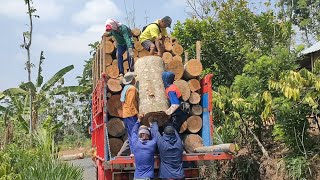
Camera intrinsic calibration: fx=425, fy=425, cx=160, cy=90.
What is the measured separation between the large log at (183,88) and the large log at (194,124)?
0.32 m

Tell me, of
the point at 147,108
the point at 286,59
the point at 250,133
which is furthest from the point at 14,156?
the point at 286,59

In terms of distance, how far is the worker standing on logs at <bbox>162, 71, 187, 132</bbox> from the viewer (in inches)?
239

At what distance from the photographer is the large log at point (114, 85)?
6.50m

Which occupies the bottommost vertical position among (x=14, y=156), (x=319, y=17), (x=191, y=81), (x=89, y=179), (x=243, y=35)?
(x=89, y=179)

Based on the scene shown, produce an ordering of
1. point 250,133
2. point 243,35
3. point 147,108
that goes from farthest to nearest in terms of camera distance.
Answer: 1. point 243,35
2. point 250,133
3. point 147,108

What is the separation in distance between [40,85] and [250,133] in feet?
29.3

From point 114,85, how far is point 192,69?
1.28m

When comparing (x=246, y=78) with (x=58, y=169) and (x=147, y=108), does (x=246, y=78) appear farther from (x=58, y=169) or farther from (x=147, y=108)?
(x=58, y=169)

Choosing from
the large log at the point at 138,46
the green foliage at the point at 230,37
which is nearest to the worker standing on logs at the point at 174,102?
the large log at the point at 138,46

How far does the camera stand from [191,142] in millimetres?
6508

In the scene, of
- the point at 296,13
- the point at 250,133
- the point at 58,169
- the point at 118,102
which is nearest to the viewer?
the point at 118,102

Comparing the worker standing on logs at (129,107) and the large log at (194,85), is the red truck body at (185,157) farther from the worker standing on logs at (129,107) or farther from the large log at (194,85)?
the worker standing on logs at (129,107)

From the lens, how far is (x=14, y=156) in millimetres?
9312

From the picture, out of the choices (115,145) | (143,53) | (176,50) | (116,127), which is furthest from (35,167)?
(176,50)
